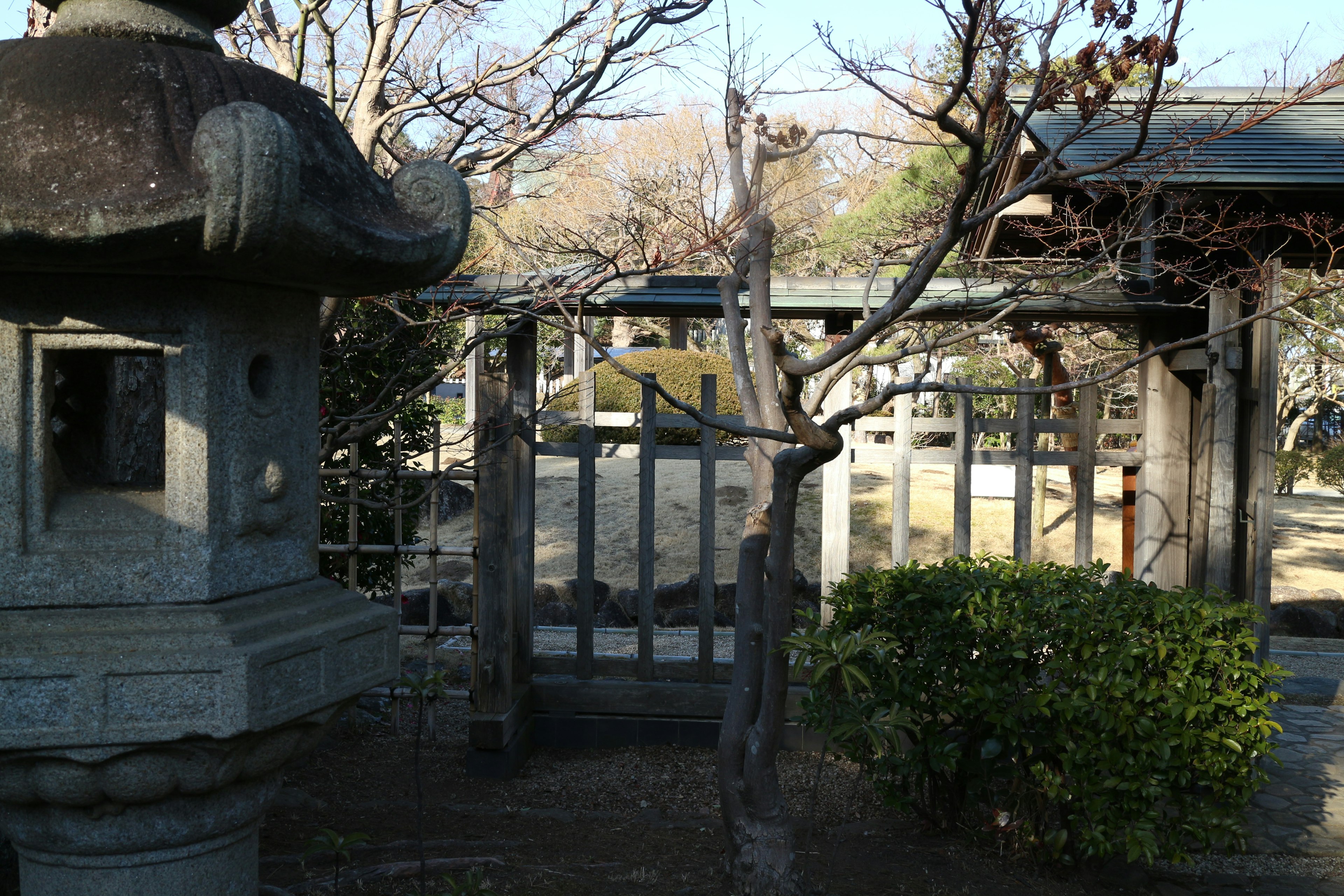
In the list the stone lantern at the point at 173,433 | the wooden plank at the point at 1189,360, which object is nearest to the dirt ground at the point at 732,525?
the wooden plank at the point at 1189,360

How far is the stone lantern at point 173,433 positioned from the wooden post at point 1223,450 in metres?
4.42

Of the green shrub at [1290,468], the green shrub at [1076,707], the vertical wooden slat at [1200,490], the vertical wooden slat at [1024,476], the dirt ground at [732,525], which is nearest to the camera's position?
the green shrub at [1076,707]

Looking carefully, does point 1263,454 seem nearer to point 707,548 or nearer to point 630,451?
point 707,548

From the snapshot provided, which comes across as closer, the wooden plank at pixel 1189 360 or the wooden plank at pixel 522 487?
the wooden plank at pixel 522 487

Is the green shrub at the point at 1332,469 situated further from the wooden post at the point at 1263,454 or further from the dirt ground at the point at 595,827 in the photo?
the dirt ground at the point at 595,827

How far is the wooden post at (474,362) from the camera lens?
5.31m

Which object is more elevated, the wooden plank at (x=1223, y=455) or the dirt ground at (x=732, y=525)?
the wooden plank at (x=1223, y=455)

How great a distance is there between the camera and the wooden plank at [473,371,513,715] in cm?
518

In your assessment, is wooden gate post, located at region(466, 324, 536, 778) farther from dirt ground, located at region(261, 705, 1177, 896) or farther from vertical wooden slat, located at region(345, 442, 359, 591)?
vertical wooden slat, located at region(345, 442, 359, 591)

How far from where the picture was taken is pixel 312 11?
4.12 m

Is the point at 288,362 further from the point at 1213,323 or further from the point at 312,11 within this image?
the point at 1213,323

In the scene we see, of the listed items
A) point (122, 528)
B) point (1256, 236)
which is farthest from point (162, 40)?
point (1256, 236)

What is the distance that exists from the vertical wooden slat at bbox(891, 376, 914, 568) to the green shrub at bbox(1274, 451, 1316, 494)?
49.7 feet

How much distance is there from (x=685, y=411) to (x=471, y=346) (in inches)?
56.2
